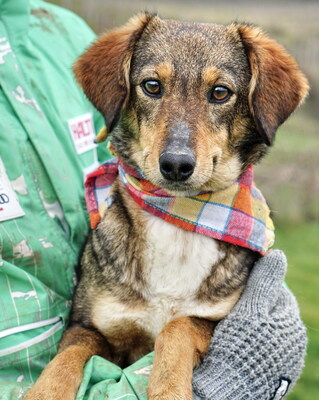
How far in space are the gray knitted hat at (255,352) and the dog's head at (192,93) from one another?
602 millimetres

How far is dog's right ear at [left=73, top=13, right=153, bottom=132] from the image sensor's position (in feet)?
9.99

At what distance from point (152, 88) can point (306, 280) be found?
16.9ft

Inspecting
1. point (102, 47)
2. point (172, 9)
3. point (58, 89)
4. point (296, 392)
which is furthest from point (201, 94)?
point (172, 9)

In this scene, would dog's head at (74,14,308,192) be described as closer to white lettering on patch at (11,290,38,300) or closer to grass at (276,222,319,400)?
white lettering on patch at (11,290,38,300)

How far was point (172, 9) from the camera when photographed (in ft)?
34.5

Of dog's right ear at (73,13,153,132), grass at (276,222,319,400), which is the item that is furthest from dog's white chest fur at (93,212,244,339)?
grass at (276,222,319,400)

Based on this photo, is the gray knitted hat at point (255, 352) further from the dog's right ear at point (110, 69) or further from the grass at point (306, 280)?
the grass at point (306, 280)

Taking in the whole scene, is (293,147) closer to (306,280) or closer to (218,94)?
(306,280)

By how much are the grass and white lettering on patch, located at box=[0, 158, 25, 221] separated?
3.06m

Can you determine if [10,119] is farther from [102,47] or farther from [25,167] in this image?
[102,47]

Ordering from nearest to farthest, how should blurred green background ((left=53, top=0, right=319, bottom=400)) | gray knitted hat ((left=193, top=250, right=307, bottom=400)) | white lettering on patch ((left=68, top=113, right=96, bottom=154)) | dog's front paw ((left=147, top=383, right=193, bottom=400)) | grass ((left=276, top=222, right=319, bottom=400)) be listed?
1. dog's front paw ((left=147, top=383, right=193, bottom=400))
2. gray knitted hat ((left=193, top=250, right=307, bottom=400))
3. white lettering on patch ((left=68, top=113, right=96, bottom=154))
4. grass ((left=276, top=222, right=319, bottom=400))
5. blurred green background ((left=53, top=0, right=319, bottom=400))

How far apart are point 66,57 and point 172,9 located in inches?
291

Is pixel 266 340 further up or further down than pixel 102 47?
further down

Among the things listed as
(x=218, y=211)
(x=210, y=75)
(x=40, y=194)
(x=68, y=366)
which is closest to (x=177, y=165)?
(x=218, y=211)
